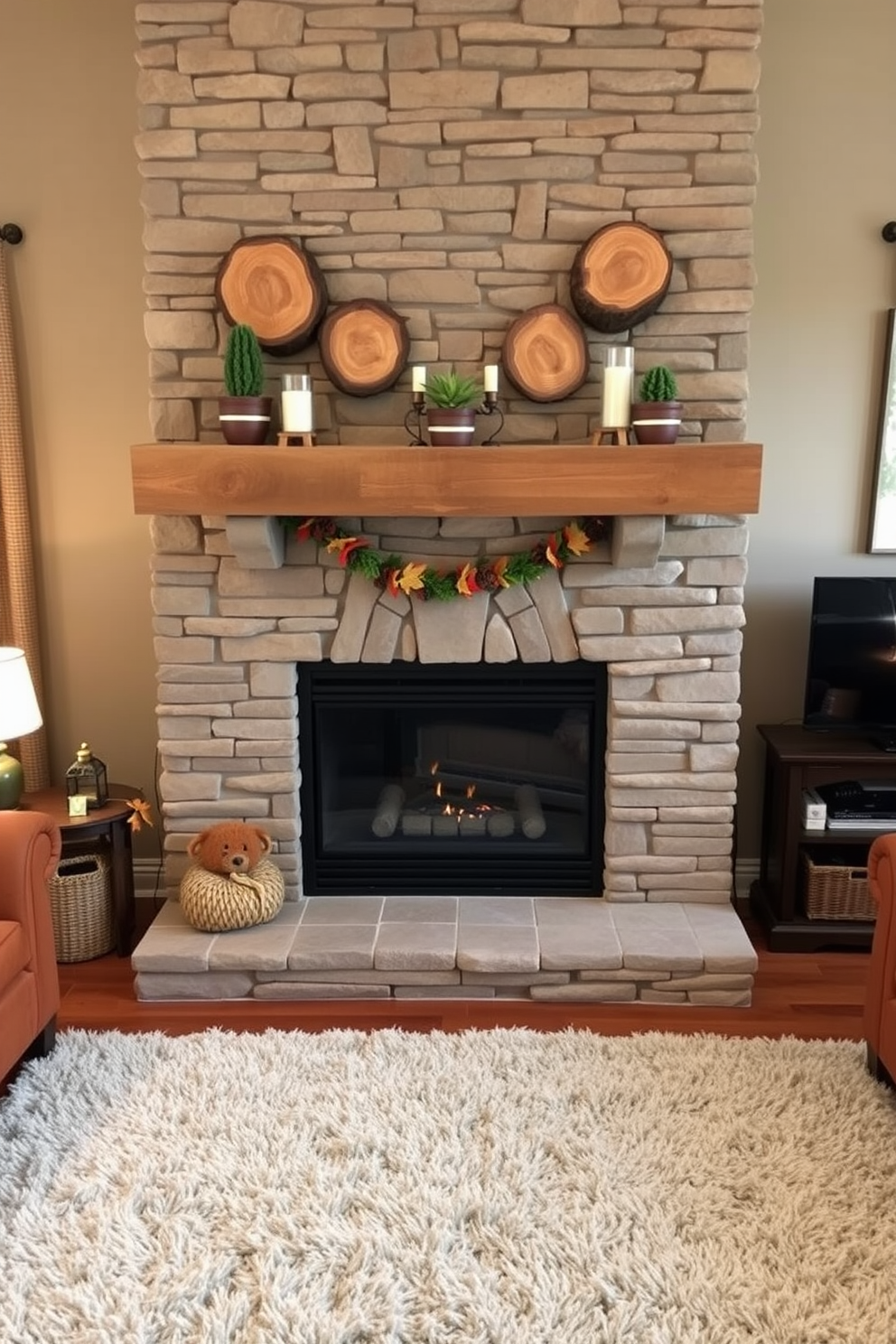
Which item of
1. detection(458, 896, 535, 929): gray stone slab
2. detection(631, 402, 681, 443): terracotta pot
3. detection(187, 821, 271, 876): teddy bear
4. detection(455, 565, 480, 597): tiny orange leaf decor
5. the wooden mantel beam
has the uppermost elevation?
detection(631, 402, 681, 443): terracotta pot

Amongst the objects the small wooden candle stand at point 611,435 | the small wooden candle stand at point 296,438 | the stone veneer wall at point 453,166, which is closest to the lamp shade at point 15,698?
the stone veneer wall at point 453,166

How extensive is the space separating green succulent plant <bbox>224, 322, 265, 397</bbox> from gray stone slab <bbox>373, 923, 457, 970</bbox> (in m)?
1.53

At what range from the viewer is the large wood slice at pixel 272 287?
114 inches

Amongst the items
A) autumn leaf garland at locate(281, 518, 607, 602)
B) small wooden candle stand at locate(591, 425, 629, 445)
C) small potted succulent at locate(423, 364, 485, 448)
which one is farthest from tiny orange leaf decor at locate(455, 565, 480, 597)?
small wooden candle stand at locate(591, 425, 629, 445)

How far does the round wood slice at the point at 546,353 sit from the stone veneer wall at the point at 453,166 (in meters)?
0.08

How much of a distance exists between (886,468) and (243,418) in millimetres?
2000

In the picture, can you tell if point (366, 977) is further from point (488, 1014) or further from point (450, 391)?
point (450, 391)

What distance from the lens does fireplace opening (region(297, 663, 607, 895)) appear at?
324cm

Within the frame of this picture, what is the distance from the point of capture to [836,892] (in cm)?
330

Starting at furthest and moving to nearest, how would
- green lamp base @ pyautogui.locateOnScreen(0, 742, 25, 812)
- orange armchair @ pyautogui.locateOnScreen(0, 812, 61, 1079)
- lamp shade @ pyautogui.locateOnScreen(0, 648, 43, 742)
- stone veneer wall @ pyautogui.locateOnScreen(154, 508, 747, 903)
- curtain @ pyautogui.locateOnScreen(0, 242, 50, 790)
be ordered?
curtain @ pyautogui.locateOnScreen(0, 242, 50, 790) → green lamp base @ pyautogui.locateOnScreen(0, 742, 25, 812) → stone veneer wall @ pyautogui.locateOnScreen(154, 508, 747, 903) → lamp shade @ pyautogui.locateOnScreen(0, 648, 43, 742) → orange armchair @ pyautogui.locateOnScreen(0, 812, 61, 1079)

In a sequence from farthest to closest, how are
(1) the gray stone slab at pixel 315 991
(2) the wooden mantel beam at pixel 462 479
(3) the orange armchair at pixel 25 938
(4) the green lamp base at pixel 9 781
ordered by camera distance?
(4) the green lamp base at pixel 9 781 < (1) the gray stone slab at pixel 315 991 < (2) the wooden mantel beam at pixel 462 479 < (3) the orange armchair at pixel 25 938

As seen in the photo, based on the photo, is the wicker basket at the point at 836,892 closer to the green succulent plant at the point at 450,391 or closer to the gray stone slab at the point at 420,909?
the gray stone slab at the point at 420,909

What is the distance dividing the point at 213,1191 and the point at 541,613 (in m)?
1.71

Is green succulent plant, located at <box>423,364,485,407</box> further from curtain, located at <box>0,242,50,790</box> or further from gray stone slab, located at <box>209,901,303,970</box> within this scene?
gray stone slab, located at <box>209,901,303,970</box>
